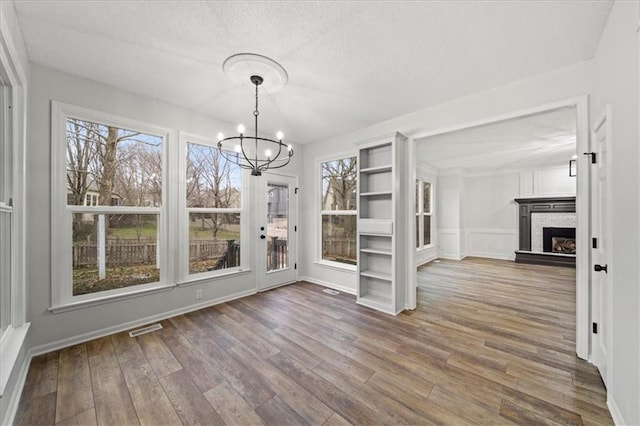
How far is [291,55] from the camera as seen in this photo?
225 centimetres

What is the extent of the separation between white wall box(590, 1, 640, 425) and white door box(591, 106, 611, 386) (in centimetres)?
12

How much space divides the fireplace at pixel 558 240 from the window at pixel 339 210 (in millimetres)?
5922

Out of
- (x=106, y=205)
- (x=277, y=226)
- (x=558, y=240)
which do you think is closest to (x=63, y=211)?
(x=106, y=205)

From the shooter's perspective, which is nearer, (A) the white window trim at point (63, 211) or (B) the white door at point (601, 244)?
(B) the white door at point (601, 244)

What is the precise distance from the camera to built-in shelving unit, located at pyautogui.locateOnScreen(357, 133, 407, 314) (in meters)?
3.39

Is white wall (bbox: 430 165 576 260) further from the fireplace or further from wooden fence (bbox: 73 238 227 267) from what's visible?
wooden fence (bbox: 73 238 227 267)

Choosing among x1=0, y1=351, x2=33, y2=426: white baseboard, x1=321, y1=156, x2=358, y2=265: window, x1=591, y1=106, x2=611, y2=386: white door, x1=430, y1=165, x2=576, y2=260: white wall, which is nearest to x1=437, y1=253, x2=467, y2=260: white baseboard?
x1=430, y1=165, x2=576, y2=260: white wall

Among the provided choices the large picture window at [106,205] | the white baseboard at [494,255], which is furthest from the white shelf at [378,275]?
the white baseboard at [494,255]

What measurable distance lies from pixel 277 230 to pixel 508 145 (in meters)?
4.77

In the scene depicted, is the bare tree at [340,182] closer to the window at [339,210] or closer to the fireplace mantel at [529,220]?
the window at [339,210]

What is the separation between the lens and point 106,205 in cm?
279

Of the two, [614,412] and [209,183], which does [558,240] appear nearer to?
[614,412]

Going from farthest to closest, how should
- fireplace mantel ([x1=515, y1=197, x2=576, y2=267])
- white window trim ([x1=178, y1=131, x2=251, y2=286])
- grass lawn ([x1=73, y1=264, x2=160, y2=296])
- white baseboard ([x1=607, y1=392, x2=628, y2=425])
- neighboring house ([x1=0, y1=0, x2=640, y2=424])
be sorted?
fireplace mantel ([x1=515, y1=197, x2=576, y2=267]), white window trim ([x1=178, y1=131, x2=251, y2=286]), grass lawn ([x1=73, y1=264, x2=160, y2=296]), neighboring house ([x1=0, y1=0, x2=640, y2=424]), white baseboard ([x1=607, y1=392, x2=628, y2=425])

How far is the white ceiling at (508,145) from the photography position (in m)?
3.72
